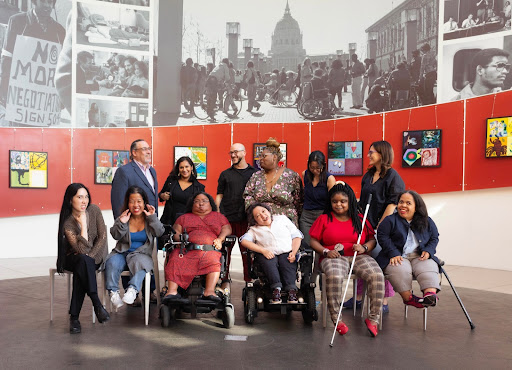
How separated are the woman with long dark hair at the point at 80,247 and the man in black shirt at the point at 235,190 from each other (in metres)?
1.38

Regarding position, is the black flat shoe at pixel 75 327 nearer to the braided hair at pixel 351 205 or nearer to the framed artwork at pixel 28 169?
the braided hair at pixel 351 205

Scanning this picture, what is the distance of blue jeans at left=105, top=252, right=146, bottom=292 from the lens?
4.41 meters

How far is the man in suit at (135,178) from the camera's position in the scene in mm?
5125

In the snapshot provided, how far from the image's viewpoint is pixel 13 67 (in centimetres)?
895

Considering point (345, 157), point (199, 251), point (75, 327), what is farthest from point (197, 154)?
point (75, 327)

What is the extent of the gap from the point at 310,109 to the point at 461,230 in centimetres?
370

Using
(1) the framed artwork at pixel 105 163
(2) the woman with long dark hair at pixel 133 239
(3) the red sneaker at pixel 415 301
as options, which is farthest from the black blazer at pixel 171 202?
(1) the framed artwork at pixel 105 163

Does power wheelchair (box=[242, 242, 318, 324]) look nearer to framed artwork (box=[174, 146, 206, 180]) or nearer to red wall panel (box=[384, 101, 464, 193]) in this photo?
red wall panel (box=[384, 101, 464, 193])

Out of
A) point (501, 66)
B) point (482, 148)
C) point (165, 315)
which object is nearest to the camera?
point (165, 315)

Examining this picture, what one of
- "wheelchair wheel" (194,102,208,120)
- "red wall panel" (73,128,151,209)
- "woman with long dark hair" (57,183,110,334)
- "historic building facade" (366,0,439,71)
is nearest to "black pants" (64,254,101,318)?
"woman with long dark hair" (57,183,110,334)

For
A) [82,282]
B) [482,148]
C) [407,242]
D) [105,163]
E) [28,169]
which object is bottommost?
[82,282]

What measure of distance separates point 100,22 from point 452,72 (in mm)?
6548

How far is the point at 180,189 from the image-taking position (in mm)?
5465

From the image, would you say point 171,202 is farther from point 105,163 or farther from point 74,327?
point 105,163
